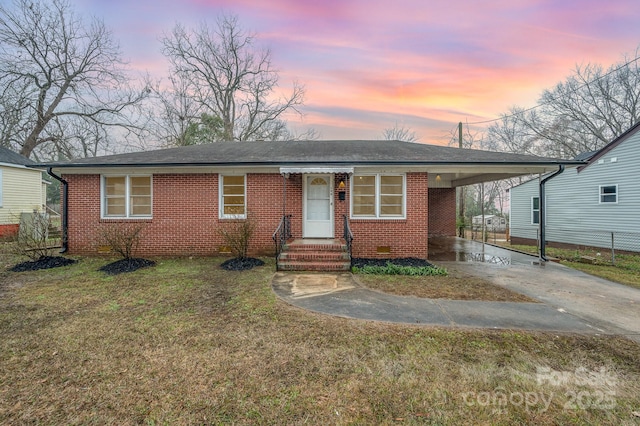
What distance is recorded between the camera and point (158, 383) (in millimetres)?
2482

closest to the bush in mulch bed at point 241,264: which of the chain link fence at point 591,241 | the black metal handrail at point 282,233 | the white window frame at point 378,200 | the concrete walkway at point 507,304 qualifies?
the black metal handrail at point 282,233

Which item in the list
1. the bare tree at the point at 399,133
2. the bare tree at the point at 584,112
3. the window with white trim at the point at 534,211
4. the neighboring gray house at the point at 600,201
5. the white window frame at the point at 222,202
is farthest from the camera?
the bare tree at the point at 399,133

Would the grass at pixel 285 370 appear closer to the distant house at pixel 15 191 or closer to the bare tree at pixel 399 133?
the distant house at pixel 15 191

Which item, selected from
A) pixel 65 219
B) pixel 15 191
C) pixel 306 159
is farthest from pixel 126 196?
pixel 15 191

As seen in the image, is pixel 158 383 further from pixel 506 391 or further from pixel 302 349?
pixel 506 391

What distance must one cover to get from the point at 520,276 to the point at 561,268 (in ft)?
6.49

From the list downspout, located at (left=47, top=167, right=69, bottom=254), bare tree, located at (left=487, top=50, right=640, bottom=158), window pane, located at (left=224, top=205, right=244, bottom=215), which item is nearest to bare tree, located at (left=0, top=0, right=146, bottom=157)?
downspout, located at (left=47, top=167, right=69, bottom=254)

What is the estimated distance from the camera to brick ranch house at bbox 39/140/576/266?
8.34m

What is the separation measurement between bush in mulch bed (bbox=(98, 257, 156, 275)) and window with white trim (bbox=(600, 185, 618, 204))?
17.4 metres

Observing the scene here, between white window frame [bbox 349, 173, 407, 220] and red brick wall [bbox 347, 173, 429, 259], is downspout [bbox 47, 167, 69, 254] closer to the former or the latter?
white window frame [bbox 349, 173, 407, 220]

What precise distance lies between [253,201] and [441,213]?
1139 cm

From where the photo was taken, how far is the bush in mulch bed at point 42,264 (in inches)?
273

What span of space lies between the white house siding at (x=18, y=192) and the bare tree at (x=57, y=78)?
607 cm

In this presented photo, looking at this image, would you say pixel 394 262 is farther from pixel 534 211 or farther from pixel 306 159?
pixel 534 211
